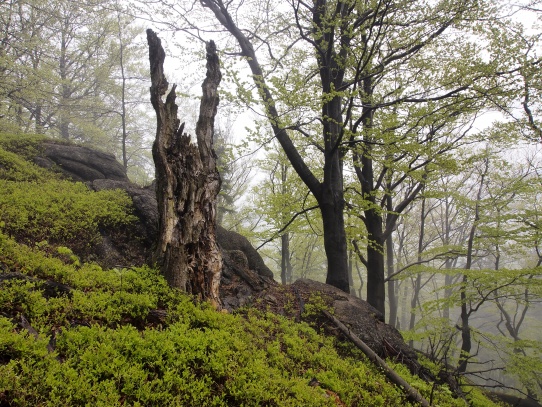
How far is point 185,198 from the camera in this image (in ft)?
15.3

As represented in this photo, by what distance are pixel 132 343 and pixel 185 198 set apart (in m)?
2.48

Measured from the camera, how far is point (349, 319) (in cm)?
604

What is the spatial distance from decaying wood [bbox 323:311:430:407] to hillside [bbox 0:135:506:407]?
0.48ft

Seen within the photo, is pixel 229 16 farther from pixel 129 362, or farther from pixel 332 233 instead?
pixel 129 362

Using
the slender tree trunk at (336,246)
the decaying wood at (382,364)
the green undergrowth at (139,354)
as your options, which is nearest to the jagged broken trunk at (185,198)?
the green undergrowth at (139,354)

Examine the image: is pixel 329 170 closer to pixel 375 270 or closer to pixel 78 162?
pixel 375 270

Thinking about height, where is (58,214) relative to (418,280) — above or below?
above

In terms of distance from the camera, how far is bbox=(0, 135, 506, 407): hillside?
2.12 m

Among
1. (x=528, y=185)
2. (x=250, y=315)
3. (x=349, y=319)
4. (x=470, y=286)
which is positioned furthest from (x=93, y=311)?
(x=528, y=185)

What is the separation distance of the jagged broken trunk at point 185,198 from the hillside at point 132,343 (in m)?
0.41

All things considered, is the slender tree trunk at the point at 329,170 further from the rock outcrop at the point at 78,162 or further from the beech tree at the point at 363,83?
the rock outcrop at the point at 78,162

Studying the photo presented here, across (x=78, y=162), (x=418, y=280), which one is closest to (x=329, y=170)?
(x=78, y=162)

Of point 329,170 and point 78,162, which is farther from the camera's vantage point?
point 78,162

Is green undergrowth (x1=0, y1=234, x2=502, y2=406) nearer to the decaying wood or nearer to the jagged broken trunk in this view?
the decaying wood
